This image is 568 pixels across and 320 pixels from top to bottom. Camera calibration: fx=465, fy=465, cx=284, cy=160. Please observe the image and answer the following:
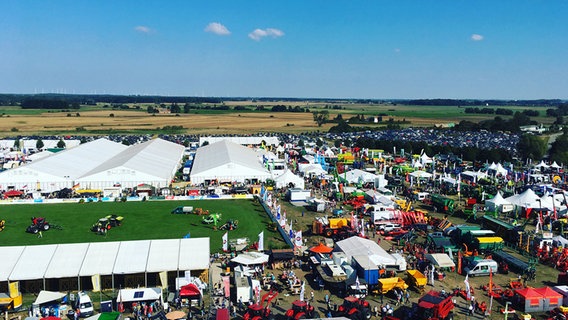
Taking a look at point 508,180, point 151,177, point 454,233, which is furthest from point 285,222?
point 508,180

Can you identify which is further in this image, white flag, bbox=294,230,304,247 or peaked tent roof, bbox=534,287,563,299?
white flag, bbox=294,230,304,247

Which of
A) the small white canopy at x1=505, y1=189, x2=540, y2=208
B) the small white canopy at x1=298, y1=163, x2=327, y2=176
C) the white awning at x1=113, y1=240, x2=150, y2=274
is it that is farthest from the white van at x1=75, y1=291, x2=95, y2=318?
the small white canopy at x1=298, y1=163, x2=327, y2=176

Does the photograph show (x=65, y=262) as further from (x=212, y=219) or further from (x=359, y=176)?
(x=359, y=176)

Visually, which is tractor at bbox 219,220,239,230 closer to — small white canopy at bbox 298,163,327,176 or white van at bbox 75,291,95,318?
white van at bbox 75,291,95,318

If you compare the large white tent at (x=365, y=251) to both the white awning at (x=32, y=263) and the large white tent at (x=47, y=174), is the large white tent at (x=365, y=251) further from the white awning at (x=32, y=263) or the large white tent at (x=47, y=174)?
the large white tent at (x=47, y=174)

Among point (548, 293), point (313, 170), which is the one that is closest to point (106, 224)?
point (548, 293)
